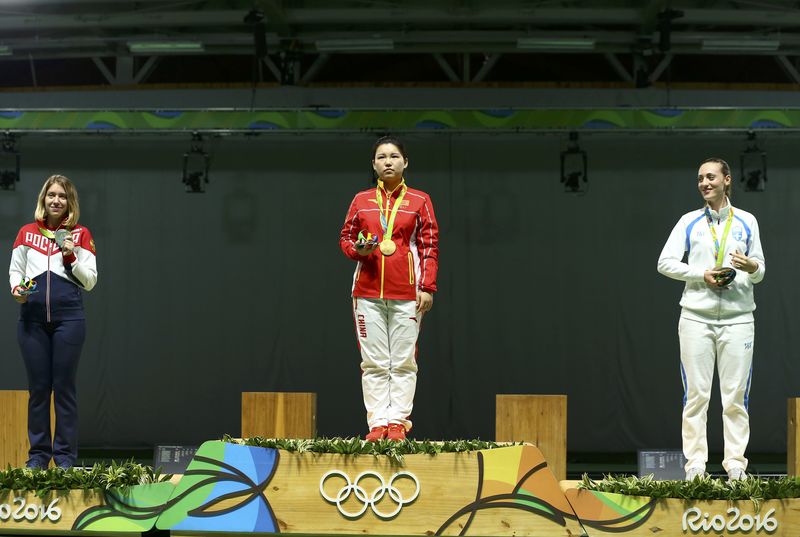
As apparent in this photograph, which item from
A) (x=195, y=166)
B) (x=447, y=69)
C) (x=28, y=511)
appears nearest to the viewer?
(x=28, y=511)

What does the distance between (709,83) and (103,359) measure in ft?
24.0

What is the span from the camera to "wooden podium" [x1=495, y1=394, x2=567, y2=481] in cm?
491

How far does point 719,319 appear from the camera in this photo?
12.9ft

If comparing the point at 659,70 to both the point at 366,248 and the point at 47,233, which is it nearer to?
the point at 366,248

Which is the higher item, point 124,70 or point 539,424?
point 124,70

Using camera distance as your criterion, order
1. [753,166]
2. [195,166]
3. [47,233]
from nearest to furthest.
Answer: [47,233] < [753,166] < [195,166]

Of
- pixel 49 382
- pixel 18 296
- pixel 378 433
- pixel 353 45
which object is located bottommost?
pixel 378 433

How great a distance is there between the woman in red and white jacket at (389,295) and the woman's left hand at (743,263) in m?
1.46

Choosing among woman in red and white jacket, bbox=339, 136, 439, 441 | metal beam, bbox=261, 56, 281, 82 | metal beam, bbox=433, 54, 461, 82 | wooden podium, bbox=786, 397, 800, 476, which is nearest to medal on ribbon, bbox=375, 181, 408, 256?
woman in red and white jacket, bbox=339, 136, 439, 441

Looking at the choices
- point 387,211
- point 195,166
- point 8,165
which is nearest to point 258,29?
point 195,166

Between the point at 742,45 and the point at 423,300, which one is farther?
the point at 742,45

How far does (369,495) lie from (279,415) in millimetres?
2206

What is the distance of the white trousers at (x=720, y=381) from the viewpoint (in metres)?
3.88

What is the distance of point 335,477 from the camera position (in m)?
3.11
